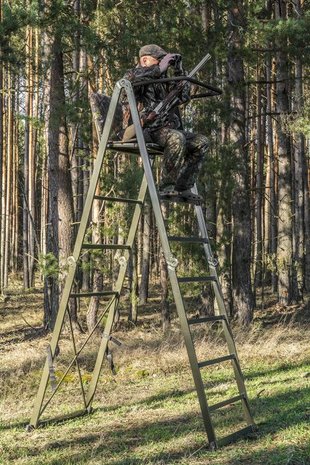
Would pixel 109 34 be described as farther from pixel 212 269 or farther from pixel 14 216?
pixel 14 216

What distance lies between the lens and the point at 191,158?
6.25 m

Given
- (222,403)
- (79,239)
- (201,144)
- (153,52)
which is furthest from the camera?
(79,239)

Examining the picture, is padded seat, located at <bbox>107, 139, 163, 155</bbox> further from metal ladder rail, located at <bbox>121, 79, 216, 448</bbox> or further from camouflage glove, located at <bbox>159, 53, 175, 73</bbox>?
camouflage glove, located at <bbox>159, 53, 175, 73</bbox>

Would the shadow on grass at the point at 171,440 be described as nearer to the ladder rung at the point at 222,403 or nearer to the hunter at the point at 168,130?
the ladder rung at the point at 222,403

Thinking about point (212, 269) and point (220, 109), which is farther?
point (220, 109)

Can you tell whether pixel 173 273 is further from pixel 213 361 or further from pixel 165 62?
pixel 165 62

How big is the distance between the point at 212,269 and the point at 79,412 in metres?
2.30

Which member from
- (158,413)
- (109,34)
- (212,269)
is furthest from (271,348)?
(109,34)

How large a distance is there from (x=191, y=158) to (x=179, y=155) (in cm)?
32

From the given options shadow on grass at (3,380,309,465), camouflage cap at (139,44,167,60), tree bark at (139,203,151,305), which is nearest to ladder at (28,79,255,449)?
shadow on grass at (3,380,309,465)

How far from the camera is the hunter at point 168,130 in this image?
595 cm

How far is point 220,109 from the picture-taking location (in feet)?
50.7

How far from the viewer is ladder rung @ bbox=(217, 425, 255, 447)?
5.66m

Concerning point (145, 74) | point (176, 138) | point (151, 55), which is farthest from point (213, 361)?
point (151, 55)
